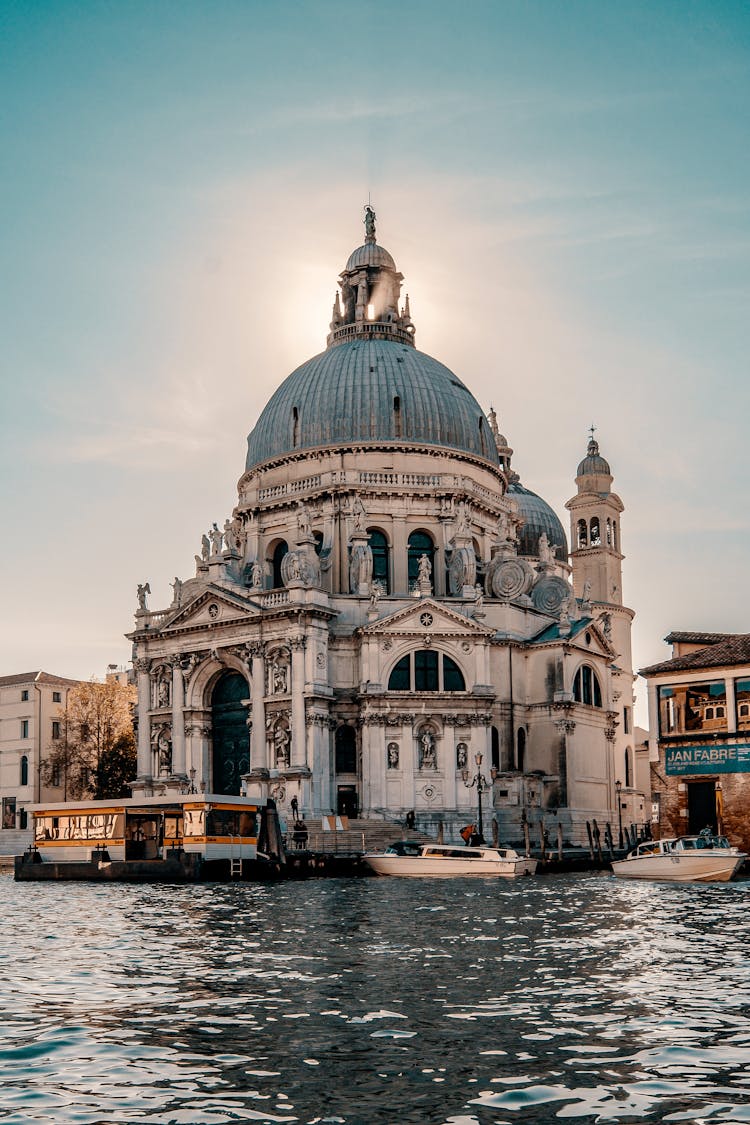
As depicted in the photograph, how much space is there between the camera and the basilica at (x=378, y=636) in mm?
57625

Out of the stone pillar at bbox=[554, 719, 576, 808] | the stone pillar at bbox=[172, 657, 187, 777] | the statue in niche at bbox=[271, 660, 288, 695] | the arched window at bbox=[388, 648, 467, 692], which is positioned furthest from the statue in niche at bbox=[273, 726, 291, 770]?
the stone pillar at bbox=[554, 719, 576, 808]

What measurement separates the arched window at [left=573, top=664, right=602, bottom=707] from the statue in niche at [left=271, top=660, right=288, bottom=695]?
14.2 meters

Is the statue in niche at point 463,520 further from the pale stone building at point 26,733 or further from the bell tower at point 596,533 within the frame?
the pale stone building at point 26,733

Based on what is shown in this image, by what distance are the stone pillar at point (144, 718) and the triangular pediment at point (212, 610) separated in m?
2.49

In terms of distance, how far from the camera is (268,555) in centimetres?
6675

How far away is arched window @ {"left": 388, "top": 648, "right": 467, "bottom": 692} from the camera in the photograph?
58.6 meters

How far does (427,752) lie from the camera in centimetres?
5775

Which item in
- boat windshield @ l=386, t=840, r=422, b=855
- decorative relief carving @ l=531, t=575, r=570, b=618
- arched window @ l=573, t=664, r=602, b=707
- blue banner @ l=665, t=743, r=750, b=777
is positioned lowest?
boat windshield @ l=386, t=840, r=422, b=855

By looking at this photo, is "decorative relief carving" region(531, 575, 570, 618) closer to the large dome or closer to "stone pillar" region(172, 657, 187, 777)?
the large dome

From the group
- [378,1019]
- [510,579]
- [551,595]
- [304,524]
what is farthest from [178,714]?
[378,1019]

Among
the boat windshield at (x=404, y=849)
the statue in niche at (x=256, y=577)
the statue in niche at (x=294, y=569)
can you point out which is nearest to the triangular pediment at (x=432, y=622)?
the statue in niche at (x=294, y=569)

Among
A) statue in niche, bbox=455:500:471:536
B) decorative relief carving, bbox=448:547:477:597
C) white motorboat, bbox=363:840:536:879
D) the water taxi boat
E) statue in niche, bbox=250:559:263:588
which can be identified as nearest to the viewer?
white motorboat, bbox=363:840:536:879

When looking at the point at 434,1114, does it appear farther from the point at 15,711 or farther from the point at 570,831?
the point at 15,711

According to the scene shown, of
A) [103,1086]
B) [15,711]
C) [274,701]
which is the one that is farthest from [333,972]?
[15,711]
